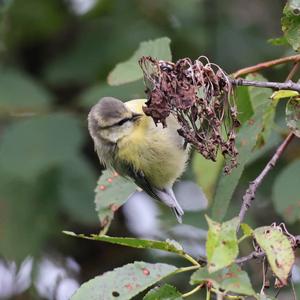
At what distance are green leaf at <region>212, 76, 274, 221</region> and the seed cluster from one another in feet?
1.22

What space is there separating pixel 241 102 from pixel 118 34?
2.26 m

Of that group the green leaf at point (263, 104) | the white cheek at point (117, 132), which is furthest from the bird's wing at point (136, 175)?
the green leaf at point (263, 104)

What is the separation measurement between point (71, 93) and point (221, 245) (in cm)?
316

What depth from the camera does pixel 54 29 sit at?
478 cm

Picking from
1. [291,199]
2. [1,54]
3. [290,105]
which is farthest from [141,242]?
[1,54]

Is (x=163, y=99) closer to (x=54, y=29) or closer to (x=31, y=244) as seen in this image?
(x=31, y=244)

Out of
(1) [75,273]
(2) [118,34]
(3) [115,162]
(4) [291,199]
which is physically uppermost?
(2) [118,34]

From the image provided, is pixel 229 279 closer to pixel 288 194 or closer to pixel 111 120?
pixel 288 194

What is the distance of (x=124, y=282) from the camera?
1938 mm

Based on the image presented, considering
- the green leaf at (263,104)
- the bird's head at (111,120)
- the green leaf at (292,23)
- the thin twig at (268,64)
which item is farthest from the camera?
the bird's head at (111,120)

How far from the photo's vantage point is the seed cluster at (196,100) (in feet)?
6.61

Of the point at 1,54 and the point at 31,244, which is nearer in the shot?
the point at 31,244

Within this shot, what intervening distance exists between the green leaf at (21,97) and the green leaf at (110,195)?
4.72 feet

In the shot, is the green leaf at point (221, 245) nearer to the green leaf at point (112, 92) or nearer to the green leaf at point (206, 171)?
the green leaf at point (206, 171)
